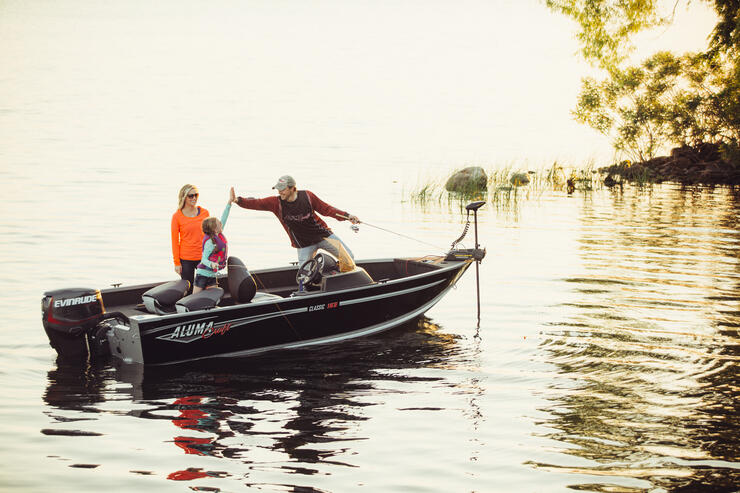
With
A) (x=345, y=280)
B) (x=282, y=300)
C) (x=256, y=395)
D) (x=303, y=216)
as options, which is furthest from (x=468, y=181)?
(x=256, y=395)

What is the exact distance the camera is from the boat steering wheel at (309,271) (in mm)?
11952

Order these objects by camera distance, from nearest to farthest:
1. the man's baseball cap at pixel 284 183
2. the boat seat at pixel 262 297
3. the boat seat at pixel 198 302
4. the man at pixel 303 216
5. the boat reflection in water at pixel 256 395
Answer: the boat reflection in water at pixel 256 395 → the boat seat at pixel 198 302 → the boat seat at pixel 262 297 → the man's baseball cap at pixel 284 183 → the man at pixel 303 216

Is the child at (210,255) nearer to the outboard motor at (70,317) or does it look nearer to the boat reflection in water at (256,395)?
the boat reflection in water at (256,395)

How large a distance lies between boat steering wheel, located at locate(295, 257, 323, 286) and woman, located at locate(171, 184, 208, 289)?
1495 millimetres

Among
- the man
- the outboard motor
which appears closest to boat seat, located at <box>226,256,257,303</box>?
the man

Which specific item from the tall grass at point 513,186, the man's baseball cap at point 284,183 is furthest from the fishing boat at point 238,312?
the tall grass at point 513,186

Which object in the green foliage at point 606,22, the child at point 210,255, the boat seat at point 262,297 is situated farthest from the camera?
the green foliage at point 606,22

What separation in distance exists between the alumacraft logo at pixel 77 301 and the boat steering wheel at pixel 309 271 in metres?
2.93

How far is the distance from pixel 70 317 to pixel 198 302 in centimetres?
149

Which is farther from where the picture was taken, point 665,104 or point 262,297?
point 665,104

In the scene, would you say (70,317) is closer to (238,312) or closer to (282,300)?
(238,312)

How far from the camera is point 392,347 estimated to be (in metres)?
12.0

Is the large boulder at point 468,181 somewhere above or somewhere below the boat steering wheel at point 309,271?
above

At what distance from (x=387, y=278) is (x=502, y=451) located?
5.84 meters
